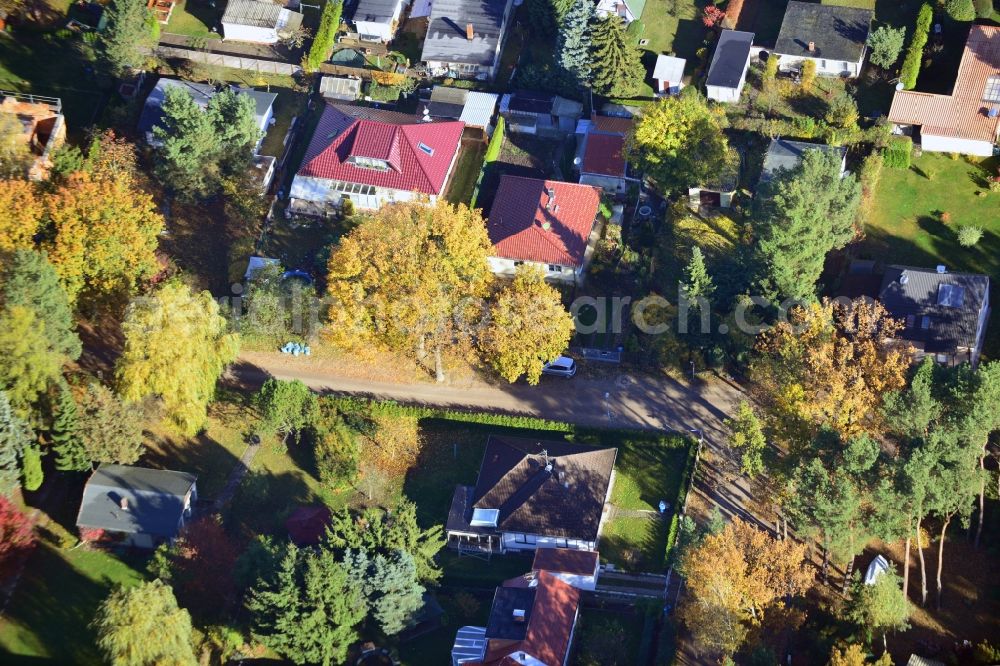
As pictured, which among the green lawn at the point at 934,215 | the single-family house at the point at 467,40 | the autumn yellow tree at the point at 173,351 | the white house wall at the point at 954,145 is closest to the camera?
the autumn yellow tree at the point at 173,351

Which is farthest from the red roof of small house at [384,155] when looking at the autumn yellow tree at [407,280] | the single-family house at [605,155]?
the single-family house at [605,155]

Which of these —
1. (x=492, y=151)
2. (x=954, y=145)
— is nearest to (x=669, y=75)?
(x=492, y=151)

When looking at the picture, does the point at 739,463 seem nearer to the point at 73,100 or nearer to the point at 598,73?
the point at 598,73

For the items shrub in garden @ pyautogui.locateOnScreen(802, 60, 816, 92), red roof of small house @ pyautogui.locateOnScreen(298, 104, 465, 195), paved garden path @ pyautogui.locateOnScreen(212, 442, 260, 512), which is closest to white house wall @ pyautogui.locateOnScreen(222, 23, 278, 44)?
red roof of small house @ pyautogui.locateOnScreen(298, 104, 465, 195)

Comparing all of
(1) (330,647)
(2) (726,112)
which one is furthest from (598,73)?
(1) (330,647)

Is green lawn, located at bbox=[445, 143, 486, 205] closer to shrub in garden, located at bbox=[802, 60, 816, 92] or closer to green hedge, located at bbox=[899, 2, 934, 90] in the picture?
shrub in garden, located at bbox=[802, 60, 816, 92]

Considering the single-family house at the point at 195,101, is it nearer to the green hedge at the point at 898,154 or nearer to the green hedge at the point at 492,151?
the green hedge at the point at 492,151

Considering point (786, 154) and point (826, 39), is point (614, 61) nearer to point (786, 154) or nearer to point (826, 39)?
point (786, 154)
